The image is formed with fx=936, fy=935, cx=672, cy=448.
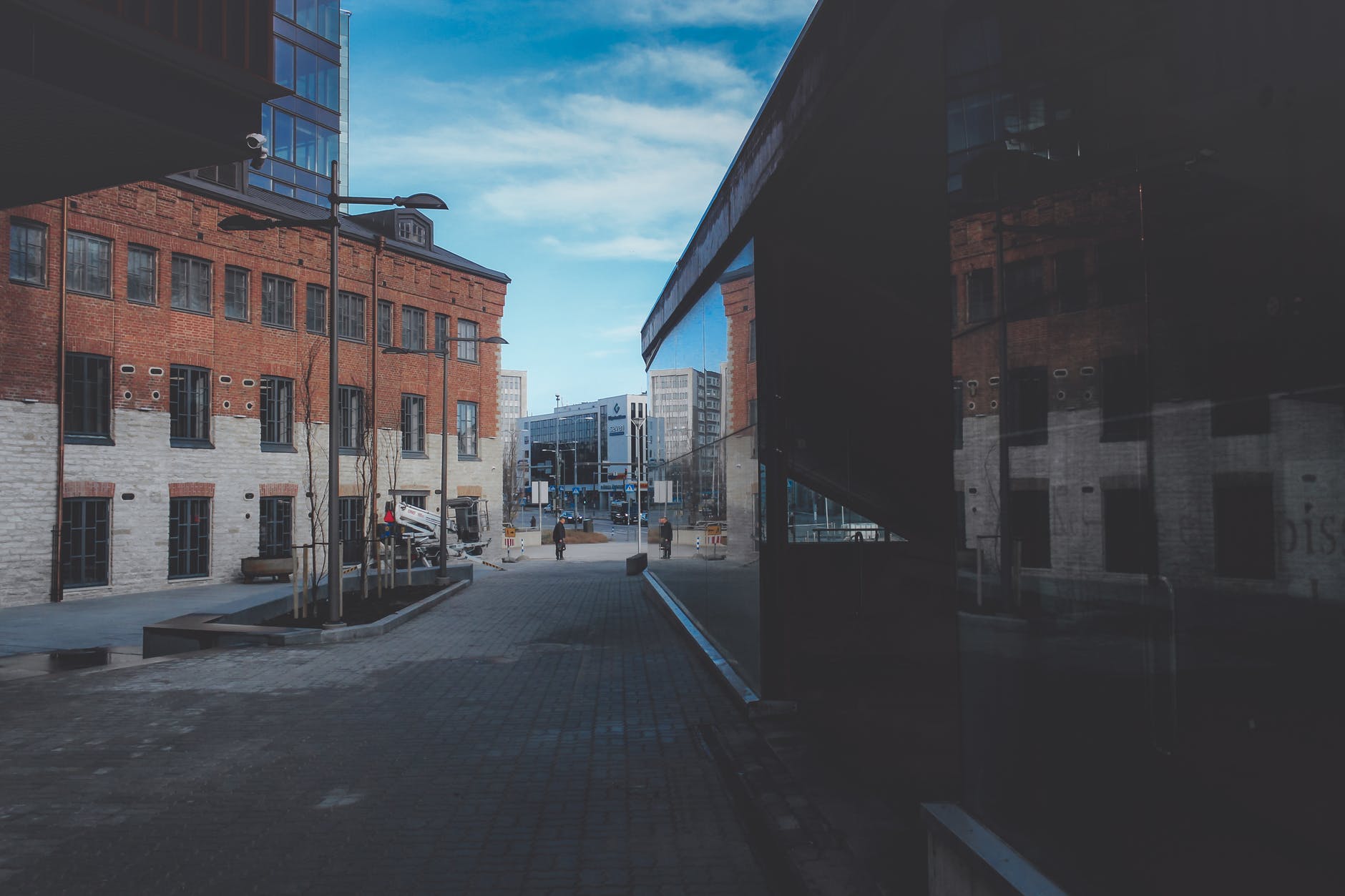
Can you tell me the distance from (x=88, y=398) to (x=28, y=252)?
363 cm

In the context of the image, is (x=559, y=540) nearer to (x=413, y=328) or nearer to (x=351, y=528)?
(x=351, y=528)

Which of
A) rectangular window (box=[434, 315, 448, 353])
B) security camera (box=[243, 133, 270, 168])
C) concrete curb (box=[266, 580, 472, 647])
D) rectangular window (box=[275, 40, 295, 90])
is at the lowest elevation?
concrete curb (box=[266, 580, 472, 647])

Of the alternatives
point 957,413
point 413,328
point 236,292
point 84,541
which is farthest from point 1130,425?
point 413,328

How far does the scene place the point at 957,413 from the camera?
4098 mm

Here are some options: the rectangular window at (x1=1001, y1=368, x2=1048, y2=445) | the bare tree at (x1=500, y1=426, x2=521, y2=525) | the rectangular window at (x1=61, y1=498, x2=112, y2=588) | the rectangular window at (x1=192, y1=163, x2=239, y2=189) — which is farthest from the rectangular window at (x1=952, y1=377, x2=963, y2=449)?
the bare tree at (x1=500, y1=426, x2=521, y2=525)

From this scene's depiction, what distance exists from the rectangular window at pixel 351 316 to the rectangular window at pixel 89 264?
A: 30.3ft

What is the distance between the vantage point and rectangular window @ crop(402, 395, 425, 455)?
1396 inches

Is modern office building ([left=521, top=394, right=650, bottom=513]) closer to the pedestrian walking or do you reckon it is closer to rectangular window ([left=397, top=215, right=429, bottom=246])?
the pedestrian walking

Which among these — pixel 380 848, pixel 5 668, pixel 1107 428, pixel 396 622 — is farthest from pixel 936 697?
pixel 5 668

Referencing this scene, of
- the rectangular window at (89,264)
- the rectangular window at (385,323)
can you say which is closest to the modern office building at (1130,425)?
the rectangular window at (89,264)

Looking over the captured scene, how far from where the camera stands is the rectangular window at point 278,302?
2905 centimetres

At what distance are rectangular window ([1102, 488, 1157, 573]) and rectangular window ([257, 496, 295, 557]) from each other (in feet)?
93.6

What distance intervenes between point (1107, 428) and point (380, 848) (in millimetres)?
4547

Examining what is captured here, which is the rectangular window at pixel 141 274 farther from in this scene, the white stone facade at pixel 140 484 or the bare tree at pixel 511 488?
the bare tree at pixel 511 488
